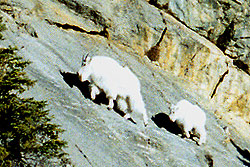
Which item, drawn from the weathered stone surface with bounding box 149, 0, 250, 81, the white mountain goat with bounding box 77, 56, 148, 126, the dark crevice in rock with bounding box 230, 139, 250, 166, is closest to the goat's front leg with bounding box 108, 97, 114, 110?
the white mountain goat with bounding box 77, 56, 148, 126

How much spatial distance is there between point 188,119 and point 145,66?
418cm

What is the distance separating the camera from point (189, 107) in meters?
10.9

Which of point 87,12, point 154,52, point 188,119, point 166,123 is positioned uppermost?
point 87,12

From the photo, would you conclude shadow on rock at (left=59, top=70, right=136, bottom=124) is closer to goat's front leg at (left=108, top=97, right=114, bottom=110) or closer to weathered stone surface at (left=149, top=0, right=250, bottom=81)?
goat's front leg at (left=108, top=97, right=114, bottom=110)

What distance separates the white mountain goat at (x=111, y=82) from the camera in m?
8.75

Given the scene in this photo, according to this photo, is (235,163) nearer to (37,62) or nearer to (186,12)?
(37,62)

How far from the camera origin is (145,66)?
46.5 ft

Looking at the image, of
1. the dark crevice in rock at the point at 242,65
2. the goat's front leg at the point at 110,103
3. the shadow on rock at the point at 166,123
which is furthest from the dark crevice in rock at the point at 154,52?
the goat's front leg at the point at 110,103

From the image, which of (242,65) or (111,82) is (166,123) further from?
(242,65)

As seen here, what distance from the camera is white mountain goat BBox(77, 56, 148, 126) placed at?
875 cm

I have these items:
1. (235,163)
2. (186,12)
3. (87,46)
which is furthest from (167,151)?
(186,12)

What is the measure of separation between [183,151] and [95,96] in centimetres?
301

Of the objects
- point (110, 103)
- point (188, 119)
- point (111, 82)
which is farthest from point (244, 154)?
point (111, 82)

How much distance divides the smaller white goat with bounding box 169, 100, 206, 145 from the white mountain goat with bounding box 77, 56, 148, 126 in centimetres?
156
